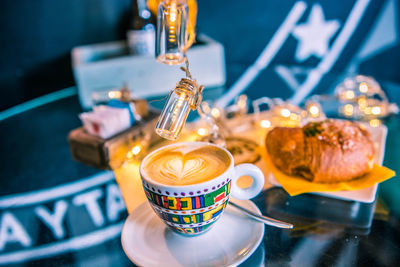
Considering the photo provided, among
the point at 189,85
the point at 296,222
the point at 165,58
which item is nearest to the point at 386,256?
the point at 296,222

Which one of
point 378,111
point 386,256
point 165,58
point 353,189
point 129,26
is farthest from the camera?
point 129,26

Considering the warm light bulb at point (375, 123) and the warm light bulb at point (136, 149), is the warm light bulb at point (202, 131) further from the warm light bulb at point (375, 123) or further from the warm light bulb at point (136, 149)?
the warm light bulb at point (375, 123)

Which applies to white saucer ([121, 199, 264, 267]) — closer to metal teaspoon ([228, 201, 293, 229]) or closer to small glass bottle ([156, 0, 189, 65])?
metal teaspoon ([228, 201, 293, 229])

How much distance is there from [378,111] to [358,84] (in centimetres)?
17

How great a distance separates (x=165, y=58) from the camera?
0.77 meters

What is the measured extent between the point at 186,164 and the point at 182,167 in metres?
0.01

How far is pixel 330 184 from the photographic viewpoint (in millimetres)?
664

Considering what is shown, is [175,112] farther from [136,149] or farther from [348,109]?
[348,109]

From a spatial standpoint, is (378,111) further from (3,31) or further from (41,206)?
(3,31)

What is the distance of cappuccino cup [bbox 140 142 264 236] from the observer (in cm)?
48

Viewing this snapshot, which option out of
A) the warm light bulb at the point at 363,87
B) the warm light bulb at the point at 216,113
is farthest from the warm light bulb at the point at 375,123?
the warm light bulb at the point at 216,113

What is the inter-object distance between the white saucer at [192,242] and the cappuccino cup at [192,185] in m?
0.02

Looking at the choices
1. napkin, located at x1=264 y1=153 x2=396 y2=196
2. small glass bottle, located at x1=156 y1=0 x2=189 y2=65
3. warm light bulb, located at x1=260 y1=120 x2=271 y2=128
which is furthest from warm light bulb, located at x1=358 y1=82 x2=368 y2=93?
small glass bottle, located at x1=156 y1=0 x2=189 y2=65

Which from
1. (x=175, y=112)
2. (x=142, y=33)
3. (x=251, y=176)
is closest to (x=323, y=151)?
(x=251, y=176)
